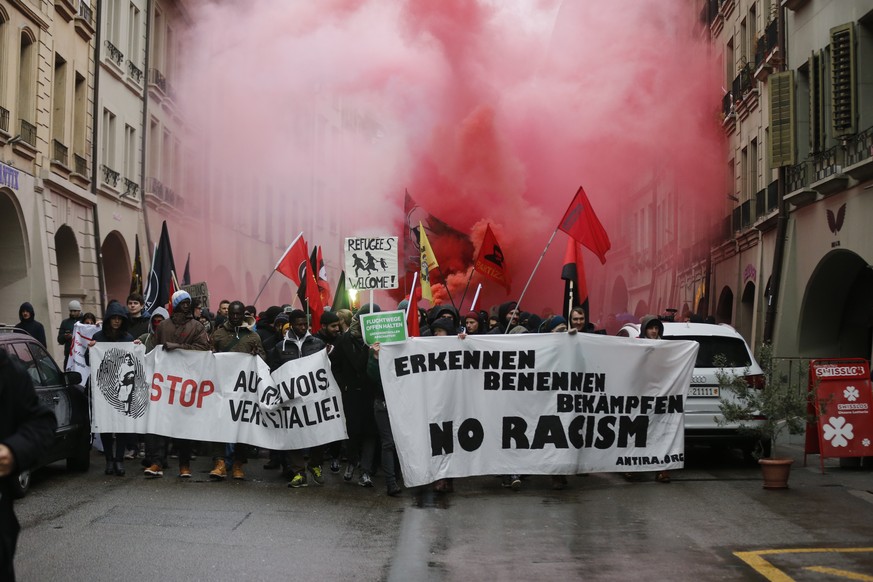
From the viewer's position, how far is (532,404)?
450 inches

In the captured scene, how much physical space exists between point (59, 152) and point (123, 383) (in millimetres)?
13482

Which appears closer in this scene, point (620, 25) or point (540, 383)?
point (540, 383)

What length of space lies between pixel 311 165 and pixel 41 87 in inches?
667

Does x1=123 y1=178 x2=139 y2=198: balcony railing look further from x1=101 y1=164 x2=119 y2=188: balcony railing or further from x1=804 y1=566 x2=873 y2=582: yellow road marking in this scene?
x1=804 y1=566 x2=873 y2=582: yellow road marking

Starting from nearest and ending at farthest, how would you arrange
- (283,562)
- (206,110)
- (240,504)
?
(283,562)
(240,504)
(206,110)

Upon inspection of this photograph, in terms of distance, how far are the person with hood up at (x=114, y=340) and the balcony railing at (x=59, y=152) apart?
40.0 feet

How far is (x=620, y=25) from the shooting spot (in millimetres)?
29453

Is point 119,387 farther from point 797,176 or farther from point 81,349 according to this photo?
point 797,176

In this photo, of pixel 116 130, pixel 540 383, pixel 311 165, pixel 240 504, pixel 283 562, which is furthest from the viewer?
pixel 311 165

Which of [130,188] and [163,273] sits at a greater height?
[130,188]

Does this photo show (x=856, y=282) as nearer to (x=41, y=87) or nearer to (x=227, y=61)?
(x=41, y=87)

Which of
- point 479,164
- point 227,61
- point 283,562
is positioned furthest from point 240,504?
point 227,61

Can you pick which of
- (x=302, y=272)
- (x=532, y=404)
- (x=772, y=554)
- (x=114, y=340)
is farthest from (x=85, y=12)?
(x=772, y=554)

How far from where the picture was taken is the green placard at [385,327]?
37.5ft
